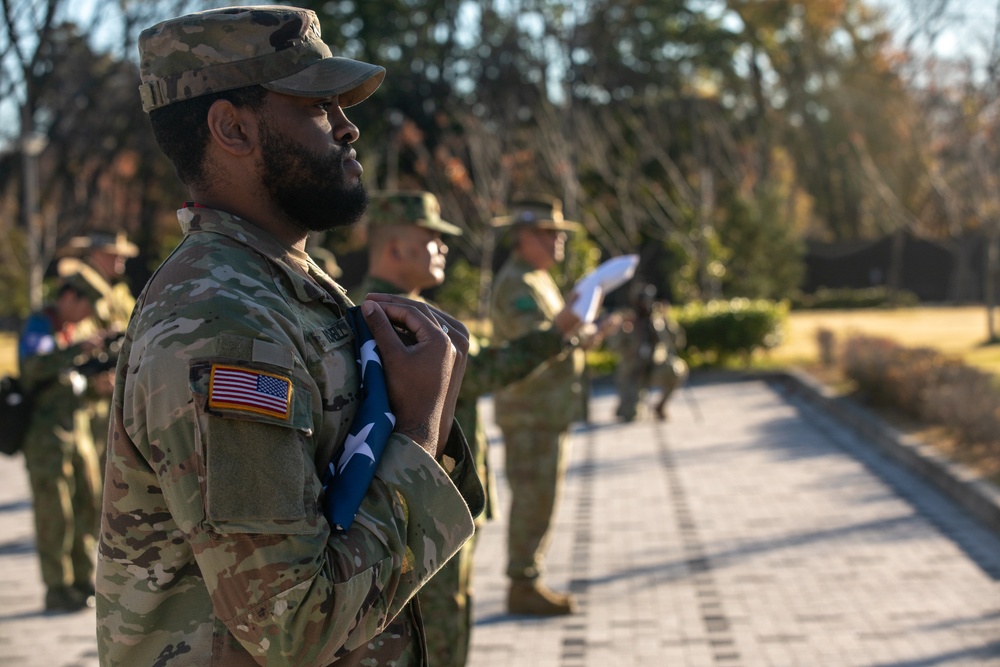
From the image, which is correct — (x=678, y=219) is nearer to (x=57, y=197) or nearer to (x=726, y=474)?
(x=57, y=197)

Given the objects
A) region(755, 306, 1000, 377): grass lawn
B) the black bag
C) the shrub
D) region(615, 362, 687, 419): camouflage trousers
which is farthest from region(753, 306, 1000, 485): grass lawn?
the black bag

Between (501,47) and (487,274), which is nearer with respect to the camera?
(487,274)

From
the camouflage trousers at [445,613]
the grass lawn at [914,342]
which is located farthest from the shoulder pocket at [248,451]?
the grass lawn at [914,342]

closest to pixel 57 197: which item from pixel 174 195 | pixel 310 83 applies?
pixel 174 195

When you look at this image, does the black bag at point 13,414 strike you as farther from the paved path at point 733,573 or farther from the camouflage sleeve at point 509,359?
the camouflage sleeve at point 509,359

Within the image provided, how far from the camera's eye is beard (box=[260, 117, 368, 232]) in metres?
1.92

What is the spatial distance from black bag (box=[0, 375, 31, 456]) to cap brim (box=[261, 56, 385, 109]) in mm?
5520

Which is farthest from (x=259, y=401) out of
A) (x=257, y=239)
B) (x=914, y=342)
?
(x=914, y=342)

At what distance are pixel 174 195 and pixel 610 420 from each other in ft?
89.5

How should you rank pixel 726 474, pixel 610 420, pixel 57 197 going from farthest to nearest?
pixel 57 197, pixel 610 420, pixel 726 474

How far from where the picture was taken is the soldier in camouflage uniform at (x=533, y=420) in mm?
6434

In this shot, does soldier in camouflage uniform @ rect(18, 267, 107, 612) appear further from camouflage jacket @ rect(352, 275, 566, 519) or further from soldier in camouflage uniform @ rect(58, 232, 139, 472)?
camouflage jacket @ rect(352, 275, 566, 519)

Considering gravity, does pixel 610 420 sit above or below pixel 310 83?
below

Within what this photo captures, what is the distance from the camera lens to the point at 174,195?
39.8 m
